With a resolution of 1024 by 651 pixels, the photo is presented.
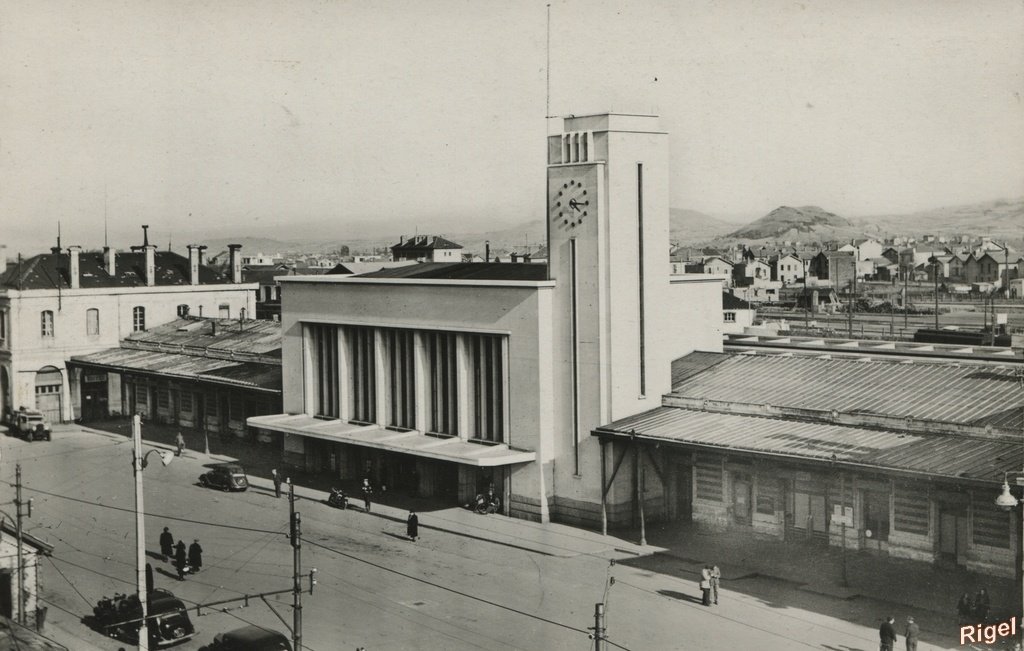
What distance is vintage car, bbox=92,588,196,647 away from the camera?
2750 cm

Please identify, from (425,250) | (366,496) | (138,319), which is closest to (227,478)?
(366,496)

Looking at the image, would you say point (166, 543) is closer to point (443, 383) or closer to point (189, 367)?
point (443, 383)

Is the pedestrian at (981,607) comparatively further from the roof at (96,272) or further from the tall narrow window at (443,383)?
the roof at (96,272)

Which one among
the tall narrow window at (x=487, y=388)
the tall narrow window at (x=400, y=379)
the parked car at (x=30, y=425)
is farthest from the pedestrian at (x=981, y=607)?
the parked car at (x=30, y=425)

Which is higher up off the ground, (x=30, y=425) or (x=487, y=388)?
(x=487, y=388)

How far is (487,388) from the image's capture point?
4141cm

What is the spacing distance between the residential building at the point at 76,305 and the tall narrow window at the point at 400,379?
3033 centimetres

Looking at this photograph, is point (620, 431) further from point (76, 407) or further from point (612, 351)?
point (76, 407)

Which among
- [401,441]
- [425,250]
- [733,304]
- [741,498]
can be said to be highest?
[425,250]

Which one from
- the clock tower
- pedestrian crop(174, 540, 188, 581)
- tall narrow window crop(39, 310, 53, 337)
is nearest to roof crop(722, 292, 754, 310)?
tall narrow window crop(39, 310, 53, 337)

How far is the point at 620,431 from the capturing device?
36.6 metres

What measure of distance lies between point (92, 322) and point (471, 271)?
33.2m

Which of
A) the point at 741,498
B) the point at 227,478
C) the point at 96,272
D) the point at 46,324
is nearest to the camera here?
the point at 741,498

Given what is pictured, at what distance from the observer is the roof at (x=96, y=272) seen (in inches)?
2625
